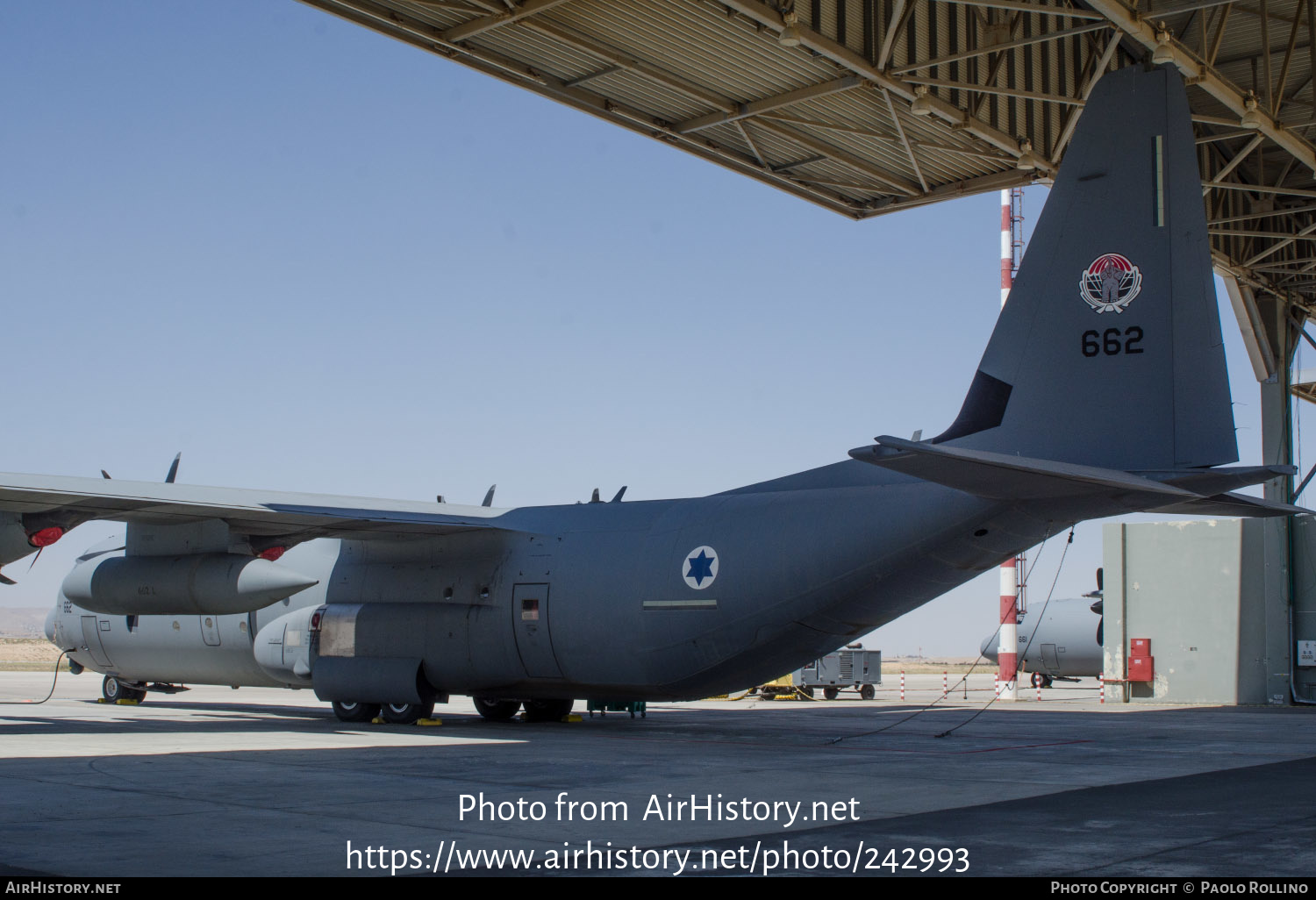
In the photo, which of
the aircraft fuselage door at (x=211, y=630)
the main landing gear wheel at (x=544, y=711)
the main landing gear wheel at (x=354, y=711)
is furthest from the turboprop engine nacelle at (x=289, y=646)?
the main landing gear wheel at (x=544, y=711)

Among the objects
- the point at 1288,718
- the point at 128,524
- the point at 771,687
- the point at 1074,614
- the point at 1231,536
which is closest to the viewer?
the point at 128,524

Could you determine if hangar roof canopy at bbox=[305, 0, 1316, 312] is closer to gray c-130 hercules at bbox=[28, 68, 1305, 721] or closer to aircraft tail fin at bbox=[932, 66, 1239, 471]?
aircraft tail fin at bbox=[932, 66, 1239, 471]

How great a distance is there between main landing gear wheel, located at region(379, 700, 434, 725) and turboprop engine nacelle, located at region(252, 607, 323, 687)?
155 cm

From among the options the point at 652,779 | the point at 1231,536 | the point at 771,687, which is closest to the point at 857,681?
the point at 771,687

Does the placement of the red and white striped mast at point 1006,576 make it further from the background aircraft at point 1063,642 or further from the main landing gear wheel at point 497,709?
the main landing gear wheel at point 497,709

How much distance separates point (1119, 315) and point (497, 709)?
12.1 metres

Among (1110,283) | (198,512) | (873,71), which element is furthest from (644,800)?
(873,71)

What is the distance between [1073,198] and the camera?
1327cm

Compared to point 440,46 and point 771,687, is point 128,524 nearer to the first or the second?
point 440,46

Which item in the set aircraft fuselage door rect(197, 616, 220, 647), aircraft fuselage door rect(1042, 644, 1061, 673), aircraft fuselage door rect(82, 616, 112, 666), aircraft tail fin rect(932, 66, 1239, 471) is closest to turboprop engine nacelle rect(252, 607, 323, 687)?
aircraft fuselage door rect(197, 616, 220, 647)

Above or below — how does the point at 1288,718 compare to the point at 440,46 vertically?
below

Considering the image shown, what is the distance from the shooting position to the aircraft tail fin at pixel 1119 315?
1238cm

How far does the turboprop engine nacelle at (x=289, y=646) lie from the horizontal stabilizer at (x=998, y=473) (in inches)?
457

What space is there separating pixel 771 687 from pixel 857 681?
2.49 meters
